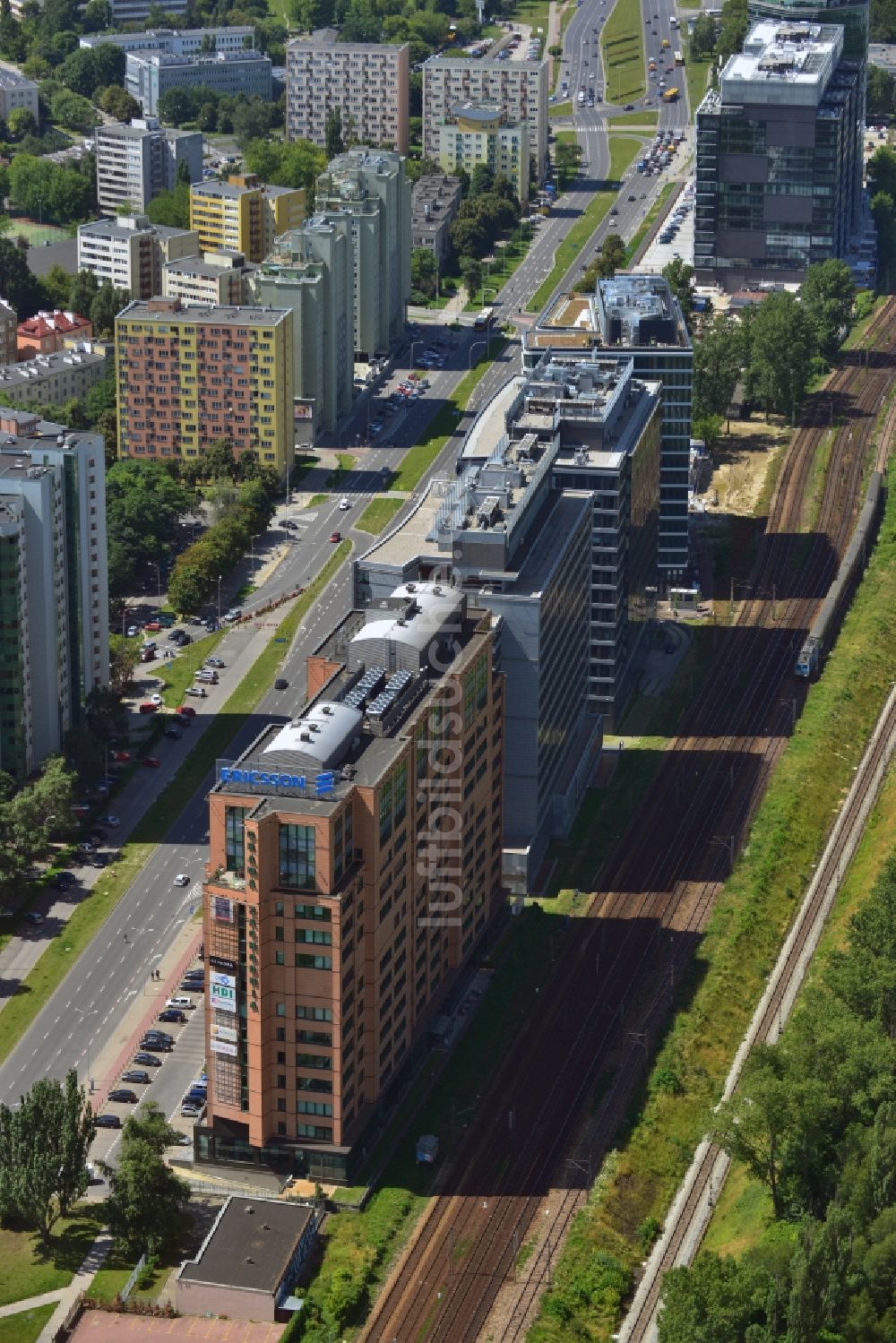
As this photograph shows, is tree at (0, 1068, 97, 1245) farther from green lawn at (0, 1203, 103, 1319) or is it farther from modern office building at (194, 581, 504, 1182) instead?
modern office building at (194, 581, 504, 1182)

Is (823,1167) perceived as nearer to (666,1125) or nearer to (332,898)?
(666,1125)

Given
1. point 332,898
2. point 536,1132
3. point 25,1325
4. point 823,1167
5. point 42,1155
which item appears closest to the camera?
point 25,1325

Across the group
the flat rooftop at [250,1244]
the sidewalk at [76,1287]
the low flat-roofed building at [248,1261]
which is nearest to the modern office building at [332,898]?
the flat rooftop at [250,1244]

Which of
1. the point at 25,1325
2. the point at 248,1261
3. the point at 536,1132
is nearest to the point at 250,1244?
the point at 248,1261

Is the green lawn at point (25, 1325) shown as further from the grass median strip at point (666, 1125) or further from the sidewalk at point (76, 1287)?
the grass median strip at point (666, 1125)

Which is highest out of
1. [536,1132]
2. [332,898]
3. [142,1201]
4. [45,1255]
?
[332,898]

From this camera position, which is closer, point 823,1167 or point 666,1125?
point 823,1167

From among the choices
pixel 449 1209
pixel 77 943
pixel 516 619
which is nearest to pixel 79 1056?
pixel 77 943
